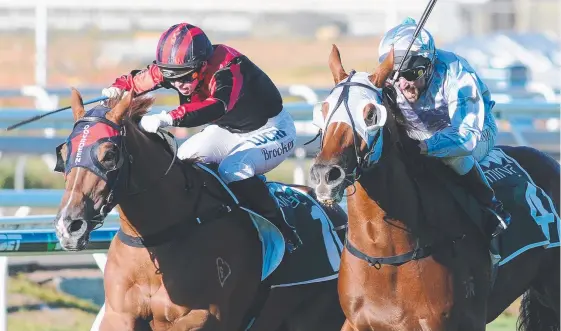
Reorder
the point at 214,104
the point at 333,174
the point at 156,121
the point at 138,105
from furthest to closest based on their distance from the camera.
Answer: the point at 214,104 → the point at 138,105 → the point at 156,121 → the point at 333,174

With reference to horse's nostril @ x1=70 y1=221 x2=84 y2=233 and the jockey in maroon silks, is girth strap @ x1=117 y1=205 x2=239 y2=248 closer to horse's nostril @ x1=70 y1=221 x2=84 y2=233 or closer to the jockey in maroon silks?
the jockey in maroon silks

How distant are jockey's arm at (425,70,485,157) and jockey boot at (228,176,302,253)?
1000 millimetres

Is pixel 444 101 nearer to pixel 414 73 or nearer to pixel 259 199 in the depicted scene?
pixel 414 73

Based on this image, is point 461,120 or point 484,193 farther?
point 484,193

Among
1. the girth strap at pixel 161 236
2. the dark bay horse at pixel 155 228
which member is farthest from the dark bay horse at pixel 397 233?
the girth strap at pixel 161 236

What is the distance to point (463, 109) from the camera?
17.8 feet

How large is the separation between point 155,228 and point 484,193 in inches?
58.7

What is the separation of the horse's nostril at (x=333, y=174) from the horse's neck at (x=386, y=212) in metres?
0.49

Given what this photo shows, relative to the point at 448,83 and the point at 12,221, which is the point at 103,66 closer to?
the point at 12,221

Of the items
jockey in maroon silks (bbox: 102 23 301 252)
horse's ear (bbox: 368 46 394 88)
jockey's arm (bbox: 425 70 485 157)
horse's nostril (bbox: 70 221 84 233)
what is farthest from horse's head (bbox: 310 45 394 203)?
horse's nostril (bbox: 70 221 84 233)

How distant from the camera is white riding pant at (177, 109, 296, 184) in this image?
584 cm

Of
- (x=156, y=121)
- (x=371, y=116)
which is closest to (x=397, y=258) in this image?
(x=371, y=116)

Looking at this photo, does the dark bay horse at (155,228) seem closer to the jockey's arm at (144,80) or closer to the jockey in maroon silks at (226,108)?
the jockey in maroon silks at (226,108)

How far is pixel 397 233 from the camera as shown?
5227 millimetres
